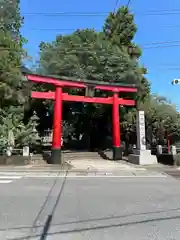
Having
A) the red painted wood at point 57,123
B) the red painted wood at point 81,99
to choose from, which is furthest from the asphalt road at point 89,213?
the red painted wood at point 81,99

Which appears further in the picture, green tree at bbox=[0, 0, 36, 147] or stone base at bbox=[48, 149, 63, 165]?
green tree at bbox=[0, 0, 36, 147]

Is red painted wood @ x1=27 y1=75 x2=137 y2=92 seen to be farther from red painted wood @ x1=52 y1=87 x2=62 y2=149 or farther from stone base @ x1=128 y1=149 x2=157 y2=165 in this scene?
stone base @ x1=128 y1=149 x2=157 y2=165

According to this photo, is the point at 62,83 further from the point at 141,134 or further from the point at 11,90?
the point at 141,134

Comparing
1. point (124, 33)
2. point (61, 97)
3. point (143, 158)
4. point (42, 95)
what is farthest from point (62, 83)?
point (124, 33)

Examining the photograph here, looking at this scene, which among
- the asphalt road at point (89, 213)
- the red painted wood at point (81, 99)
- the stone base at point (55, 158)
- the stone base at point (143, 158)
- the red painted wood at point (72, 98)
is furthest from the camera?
the red painted wood at point (81, 99)

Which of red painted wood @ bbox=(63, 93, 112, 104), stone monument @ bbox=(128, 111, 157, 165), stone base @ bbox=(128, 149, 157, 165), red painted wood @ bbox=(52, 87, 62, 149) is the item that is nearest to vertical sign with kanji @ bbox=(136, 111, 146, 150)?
stone monument @ bbox=(128, 111, 157, 165)

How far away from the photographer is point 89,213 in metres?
6.95

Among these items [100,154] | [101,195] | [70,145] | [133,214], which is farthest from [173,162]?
[70,145]

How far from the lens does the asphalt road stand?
17.7 ft

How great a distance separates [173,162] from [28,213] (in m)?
17.1

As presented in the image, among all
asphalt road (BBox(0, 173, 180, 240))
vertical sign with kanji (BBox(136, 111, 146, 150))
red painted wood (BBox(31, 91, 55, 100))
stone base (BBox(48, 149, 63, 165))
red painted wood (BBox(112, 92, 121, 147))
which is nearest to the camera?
asphalt road (BBox(0, 173, 180, 240))

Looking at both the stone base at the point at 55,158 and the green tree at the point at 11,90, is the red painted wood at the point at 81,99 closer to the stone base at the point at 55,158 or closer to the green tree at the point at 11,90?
the green tree at the point at 11,90

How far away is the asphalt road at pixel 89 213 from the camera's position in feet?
17.7

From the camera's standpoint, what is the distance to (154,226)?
19.3ft
